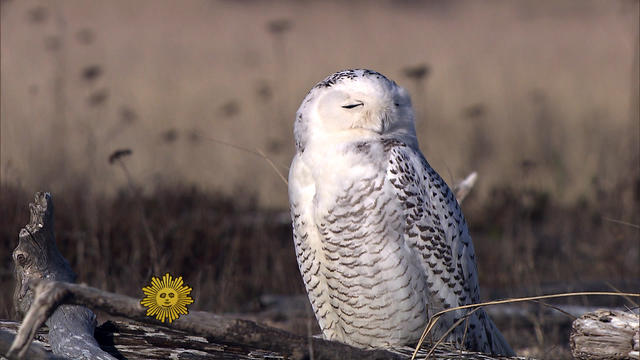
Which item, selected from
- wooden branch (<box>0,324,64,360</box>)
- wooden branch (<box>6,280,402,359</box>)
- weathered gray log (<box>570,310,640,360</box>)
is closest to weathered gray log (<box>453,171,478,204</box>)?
weathered gray log (<box>570,310,640,360</box>)

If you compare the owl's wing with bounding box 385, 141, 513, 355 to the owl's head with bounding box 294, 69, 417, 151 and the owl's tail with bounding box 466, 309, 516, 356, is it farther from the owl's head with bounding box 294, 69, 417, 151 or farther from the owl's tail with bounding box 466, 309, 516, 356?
the owl's head with bounding box 294, 69, 417, 151

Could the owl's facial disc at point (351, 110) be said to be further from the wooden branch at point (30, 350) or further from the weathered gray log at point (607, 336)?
the wooden branch at point (30, 350)

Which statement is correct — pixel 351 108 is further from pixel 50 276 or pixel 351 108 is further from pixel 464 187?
pixel 464 187

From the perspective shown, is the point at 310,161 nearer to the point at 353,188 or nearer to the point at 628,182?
the point at 353,188

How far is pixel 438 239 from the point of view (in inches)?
130

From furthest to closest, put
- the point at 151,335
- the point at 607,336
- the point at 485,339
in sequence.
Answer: the point at 485,339 → the point at 151,335 → the point at 607,336

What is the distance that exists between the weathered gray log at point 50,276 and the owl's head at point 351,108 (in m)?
0.97

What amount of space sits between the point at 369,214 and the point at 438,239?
379mm

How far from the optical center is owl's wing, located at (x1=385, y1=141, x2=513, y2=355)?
3176 mm

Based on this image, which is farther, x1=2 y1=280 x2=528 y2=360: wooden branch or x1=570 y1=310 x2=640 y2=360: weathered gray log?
x1=570 y1=310 x2=640 y2=360: weathered gray log

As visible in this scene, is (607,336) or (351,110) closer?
(607,336)

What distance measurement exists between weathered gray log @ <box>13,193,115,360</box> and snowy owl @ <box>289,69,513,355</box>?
868 millimetres

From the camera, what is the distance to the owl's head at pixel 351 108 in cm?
311

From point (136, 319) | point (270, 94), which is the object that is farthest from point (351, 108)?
point (270, 94)
